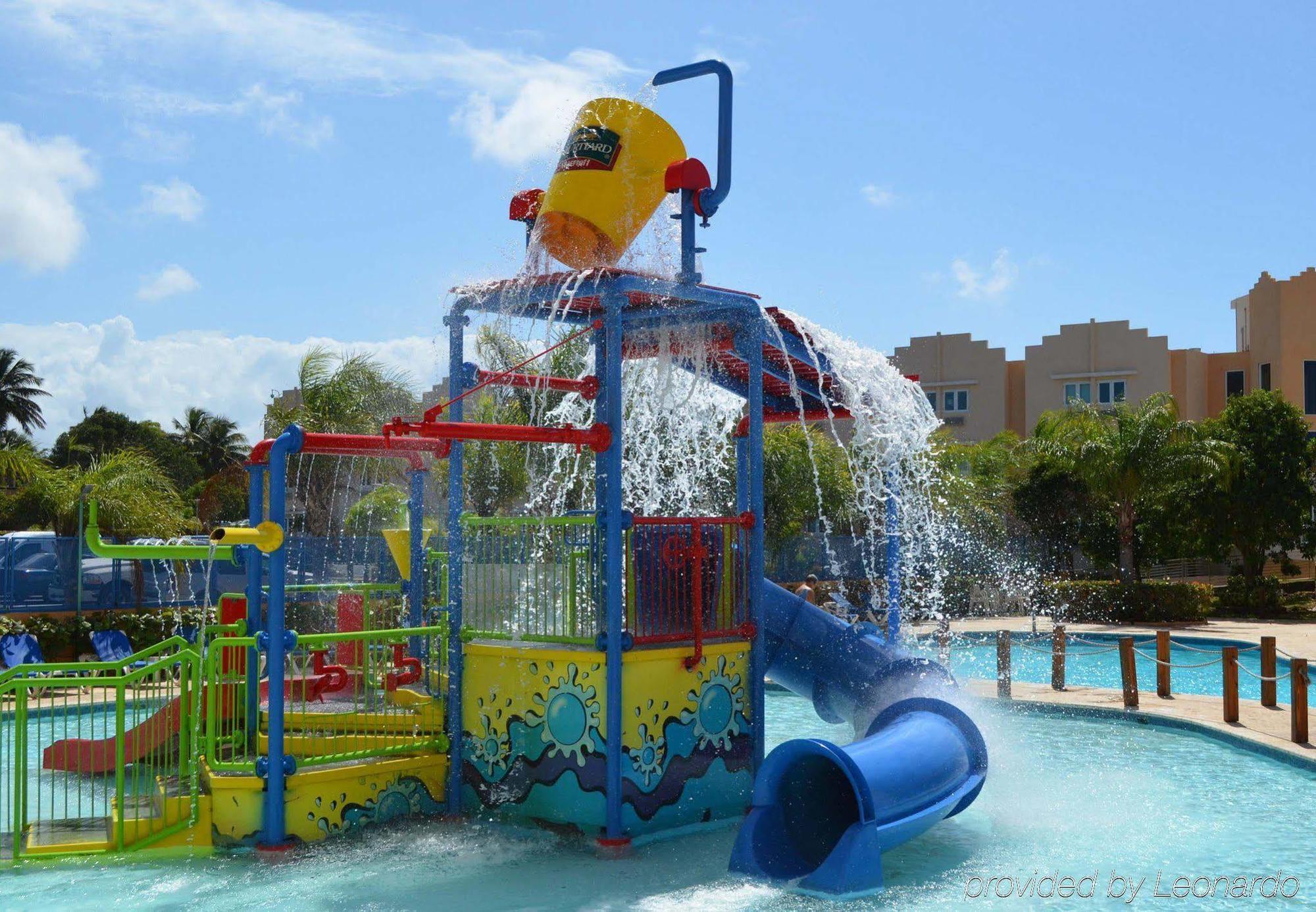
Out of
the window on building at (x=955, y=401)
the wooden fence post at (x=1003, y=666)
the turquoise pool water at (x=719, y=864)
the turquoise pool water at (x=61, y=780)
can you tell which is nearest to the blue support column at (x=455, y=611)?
the turquoise pool water at (x=719, y=864)

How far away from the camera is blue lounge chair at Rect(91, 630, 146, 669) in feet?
51.5

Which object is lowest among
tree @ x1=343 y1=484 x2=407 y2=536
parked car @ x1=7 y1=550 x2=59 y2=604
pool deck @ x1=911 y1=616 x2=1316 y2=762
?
pool deck @ x1=911 y1=616 x2=1316 y2=762

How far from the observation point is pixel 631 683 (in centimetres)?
805

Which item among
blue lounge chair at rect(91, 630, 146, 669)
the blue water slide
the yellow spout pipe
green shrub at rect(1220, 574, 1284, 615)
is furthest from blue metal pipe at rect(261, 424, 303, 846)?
green shrub at rect(1220, 574, 1284, 615)

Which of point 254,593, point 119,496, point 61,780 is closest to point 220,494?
point 119,496

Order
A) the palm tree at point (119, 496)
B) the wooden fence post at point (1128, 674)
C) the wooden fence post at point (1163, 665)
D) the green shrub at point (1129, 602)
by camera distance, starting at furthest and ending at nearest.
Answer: the green shrub at point (1129, 602) → the palm tree at point (119, 496) → the wooden fence post at point (1163, 665) → the wooden fence post at point (1128, 674)

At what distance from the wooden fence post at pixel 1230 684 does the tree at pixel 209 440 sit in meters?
57.2

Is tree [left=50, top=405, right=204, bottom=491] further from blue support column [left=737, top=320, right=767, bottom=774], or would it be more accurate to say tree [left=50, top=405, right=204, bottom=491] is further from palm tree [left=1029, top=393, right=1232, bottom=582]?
blue support column [left=737, top=320, right=767, bottom=774]

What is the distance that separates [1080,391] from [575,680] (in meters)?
38.7

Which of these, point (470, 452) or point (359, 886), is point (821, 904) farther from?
point (470, 452)

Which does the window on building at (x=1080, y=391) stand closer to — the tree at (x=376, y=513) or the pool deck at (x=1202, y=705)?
the pool deck at (x=1202, y=705)

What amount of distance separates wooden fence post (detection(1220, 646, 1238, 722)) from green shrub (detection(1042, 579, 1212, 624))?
15.1 m

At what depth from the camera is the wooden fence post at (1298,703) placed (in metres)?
11.1

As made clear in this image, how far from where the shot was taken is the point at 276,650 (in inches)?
309
